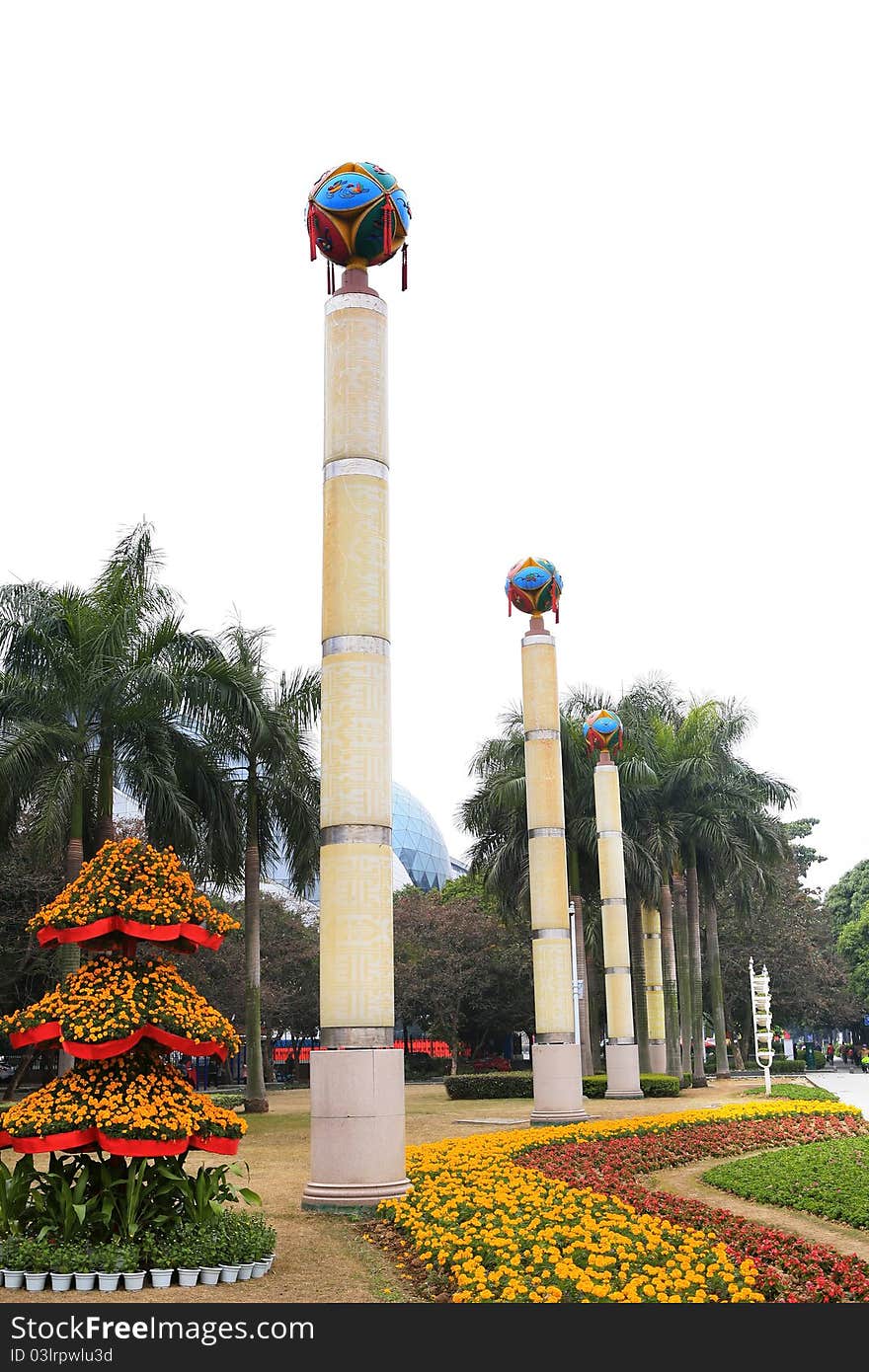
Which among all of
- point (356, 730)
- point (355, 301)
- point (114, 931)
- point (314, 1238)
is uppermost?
point (355, 301)

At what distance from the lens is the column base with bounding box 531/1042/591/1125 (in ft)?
76.5

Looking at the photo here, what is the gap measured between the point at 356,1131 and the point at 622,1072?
19.4 meters

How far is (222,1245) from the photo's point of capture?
938cm

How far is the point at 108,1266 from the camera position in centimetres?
896

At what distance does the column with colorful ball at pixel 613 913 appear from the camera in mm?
31156

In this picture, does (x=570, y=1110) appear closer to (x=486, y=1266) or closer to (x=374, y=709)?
(x=374, y=709)

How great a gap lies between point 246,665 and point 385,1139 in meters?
15.6

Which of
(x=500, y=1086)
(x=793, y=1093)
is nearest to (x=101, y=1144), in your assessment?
(x=500, y=1086)

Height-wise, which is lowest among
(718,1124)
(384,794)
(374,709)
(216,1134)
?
(718,1124)

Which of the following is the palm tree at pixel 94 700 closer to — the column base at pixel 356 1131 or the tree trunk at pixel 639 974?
the column base at pixel 356 1131

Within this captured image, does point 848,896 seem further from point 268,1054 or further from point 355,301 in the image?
point 355,301

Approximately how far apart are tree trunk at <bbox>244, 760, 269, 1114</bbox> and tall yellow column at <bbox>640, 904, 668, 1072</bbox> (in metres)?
14.3
